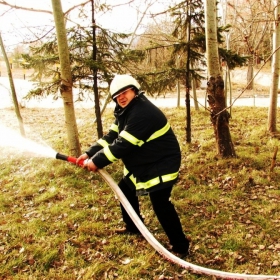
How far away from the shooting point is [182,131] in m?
10.8

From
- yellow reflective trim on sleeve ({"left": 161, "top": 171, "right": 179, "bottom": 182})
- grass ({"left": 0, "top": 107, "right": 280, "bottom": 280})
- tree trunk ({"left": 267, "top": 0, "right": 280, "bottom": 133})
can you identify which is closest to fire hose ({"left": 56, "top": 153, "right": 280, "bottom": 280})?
grass ({"left": 0, "top": 107, "right": 280, "bottom": 280})

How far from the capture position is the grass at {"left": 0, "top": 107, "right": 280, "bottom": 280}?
12.9 ft

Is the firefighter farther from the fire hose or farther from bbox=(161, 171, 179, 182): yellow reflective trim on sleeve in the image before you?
the fire hose

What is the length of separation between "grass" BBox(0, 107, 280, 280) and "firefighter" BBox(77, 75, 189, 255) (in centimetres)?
82

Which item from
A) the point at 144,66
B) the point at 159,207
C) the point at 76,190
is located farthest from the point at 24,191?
the point at 144,66

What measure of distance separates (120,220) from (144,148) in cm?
206

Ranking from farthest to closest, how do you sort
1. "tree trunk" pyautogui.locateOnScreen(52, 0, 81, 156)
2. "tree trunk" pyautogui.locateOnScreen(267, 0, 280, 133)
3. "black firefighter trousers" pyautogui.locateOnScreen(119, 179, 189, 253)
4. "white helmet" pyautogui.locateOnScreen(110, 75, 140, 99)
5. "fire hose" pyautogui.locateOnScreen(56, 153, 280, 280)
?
1. "tree trunk" pyautogui.locateOnScreen(267, 0, 280, 133)
2. "tree trunk" pyautogui.locateOnScreen(52, 0, 81, 156)
3. "black firefighter trousers" pyautogui.locateOnScreen(119, 179, 189, 253)
4. "white helmet" pyautogui.locateOnScreen(110, 75, 140, 99)
5. "fire hose" pyautogui.locateOnScreen(56, 153, 280, 280)

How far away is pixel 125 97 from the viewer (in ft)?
12.0

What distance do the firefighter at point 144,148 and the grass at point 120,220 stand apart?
819 millimetres

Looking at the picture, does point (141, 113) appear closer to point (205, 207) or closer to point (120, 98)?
point (120, 98)

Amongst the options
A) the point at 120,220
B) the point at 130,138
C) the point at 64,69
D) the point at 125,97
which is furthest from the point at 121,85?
the point at 64,69

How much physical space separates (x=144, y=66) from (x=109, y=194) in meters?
4.97

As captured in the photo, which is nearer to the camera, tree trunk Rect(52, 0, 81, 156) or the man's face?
the man's face

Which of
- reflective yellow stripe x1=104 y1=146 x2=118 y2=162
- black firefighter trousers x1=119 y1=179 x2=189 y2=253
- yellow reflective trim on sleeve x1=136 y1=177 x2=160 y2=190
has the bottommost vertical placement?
black firefighter trousers x1=119 y1=179 x2=189 y2=253
